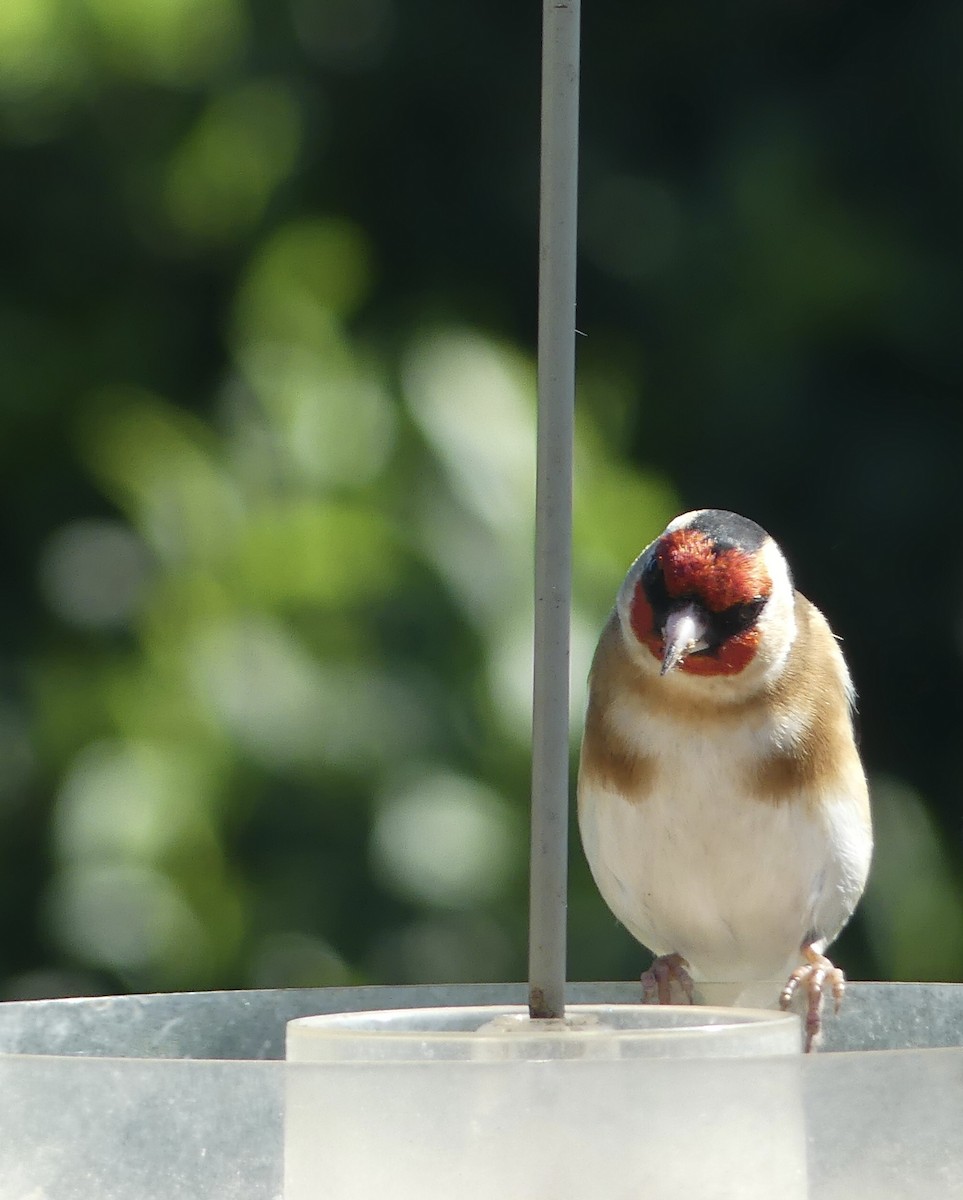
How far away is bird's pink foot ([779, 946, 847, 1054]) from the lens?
30.0 inches

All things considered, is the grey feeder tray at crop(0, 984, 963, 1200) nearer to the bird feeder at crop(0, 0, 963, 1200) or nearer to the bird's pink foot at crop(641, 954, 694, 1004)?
the bird feeder at crop(0, 0, 963, 1200)

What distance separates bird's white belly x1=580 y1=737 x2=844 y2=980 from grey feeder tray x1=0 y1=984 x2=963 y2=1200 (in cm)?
60

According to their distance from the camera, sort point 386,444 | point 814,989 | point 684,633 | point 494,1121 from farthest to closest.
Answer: point 386,444 → point 684,633 → point 814,989 → point 494,1121

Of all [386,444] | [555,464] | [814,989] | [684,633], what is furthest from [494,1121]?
[386,444]

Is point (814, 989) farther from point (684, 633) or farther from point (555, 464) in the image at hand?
point (555, 464)

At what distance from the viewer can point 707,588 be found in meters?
1.08

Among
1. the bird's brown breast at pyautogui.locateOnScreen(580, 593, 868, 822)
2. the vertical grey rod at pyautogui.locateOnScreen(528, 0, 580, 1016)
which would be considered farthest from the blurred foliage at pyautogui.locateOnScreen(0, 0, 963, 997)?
the vertical grey rod at pyautogui.locateOnScreen(528, 0, 580, 1016)

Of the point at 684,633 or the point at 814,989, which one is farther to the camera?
the point at 684,633

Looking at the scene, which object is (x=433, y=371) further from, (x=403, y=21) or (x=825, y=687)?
(x=825, y=687)

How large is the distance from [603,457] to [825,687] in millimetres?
510

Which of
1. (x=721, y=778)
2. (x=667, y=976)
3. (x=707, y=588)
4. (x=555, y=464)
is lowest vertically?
(x=667, y=976)

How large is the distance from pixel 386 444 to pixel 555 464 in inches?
43.4

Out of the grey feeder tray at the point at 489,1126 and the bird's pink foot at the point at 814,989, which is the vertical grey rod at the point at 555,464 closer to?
the grey feeder tray at the point at 489,1126

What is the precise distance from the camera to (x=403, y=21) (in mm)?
1938
